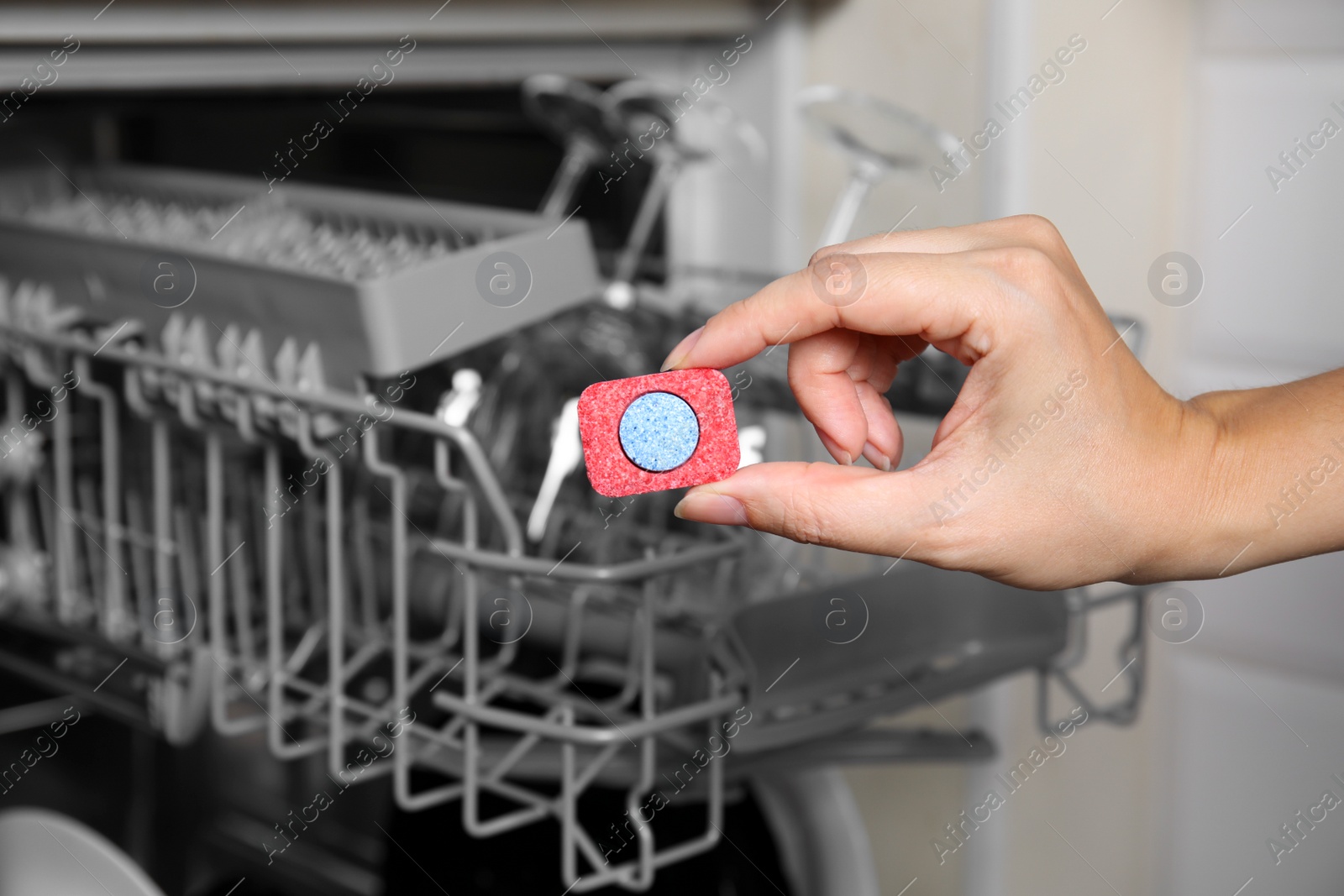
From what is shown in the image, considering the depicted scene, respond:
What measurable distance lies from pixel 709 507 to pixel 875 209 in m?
0.67

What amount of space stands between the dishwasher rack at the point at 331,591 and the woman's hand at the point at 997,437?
3.6 inches

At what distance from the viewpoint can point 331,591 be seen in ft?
1.95

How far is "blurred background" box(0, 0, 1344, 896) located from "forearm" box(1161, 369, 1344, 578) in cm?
20

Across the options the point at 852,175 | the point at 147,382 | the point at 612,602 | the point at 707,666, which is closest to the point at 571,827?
the point at 707,666

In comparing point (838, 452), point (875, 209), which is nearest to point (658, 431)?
point (838, 452)

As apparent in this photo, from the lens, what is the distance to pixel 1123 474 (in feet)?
1.62

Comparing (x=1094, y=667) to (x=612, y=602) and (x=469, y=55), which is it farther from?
(x=469, y=55)

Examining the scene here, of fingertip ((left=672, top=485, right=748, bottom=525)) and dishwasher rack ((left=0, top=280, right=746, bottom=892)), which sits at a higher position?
fingertip ((left=672, top=485, right=748, bottom=525))

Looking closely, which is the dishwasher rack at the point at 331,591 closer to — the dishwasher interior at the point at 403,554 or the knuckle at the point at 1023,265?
the dishwasher interior at the point at 403,554

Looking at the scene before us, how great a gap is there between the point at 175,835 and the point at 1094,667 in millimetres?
826

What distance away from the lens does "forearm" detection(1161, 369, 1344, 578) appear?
53 cm

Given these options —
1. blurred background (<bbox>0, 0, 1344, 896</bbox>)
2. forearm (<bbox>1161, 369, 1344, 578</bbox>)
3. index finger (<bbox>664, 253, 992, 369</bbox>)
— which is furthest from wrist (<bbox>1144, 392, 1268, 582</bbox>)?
blurred background (<bbox>0, 0, 1344, 896</bbox>)

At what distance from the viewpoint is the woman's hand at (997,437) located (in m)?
0.47

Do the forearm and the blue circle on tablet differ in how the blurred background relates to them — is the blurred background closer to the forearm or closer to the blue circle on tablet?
the forearm
